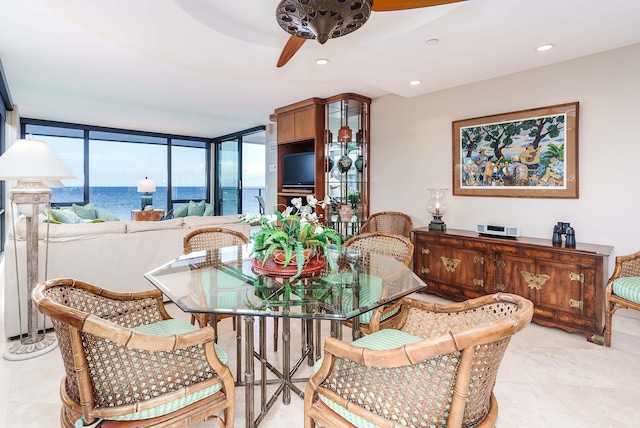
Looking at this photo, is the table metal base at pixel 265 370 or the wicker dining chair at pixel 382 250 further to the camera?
the wicker dining chair at pixel 382 250

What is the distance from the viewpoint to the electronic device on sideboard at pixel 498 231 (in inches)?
127

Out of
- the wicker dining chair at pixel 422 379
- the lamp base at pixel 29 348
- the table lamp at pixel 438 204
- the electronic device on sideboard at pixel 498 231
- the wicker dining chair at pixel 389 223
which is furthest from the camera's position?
the wicker dining chair at pixel 389 223

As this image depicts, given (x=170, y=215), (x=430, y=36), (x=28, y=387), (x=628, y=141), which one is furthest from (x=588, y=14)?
(x=170, y=215)

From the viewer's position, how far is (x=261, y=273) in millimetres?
1799

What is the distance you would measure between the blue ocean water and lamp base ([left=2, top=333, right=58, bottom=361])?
181 inches

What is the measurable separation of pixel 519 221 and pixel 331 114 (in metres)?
2.61

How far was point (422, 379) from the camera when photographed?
0.98 m

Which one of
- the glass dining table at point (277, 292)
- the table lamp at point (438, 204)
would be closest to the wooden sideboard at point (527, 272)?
the table lamp at point (438, 204)

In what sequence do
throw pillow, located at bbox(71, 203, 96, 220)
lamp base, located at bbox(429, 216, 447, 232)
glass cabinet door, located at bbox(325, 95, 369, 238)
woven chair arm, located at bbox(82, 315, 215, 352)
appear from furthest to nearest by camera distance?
throw pillow, located at bbox(71, 203, 96, 220) < glass cabinet door, located at bbox(325, 95, 369, 238) < lamp base, located at bbox(429, 216, 447, 232) < woven chair arm, located at bbox(82, 315, 215, 352)

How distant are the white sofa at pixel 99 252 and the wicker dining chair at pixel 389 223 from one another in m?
1.93

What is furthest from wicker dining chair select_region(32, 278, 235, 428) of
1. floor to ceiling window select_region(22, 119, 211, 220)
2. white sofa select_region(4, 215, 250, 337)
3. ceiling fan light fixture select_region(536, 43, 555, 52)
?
floor to ceiling window select_region(22, 119, 211, 220)

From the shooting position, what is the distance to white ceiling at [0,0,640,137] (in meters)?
2.28

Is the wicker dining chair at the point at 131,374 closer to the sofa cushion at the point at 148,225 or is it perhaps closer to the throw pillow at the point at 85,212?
the sofa cushion at the point at 148,225

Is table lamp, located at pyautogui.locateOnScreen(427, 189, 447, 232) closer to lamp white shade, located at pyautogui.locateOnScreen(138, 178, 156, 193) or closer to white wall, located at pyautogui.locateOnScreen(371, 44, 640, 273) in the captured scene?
white wall, located at pyautogui.locateOnScreen(371, 44, 640, 273)
